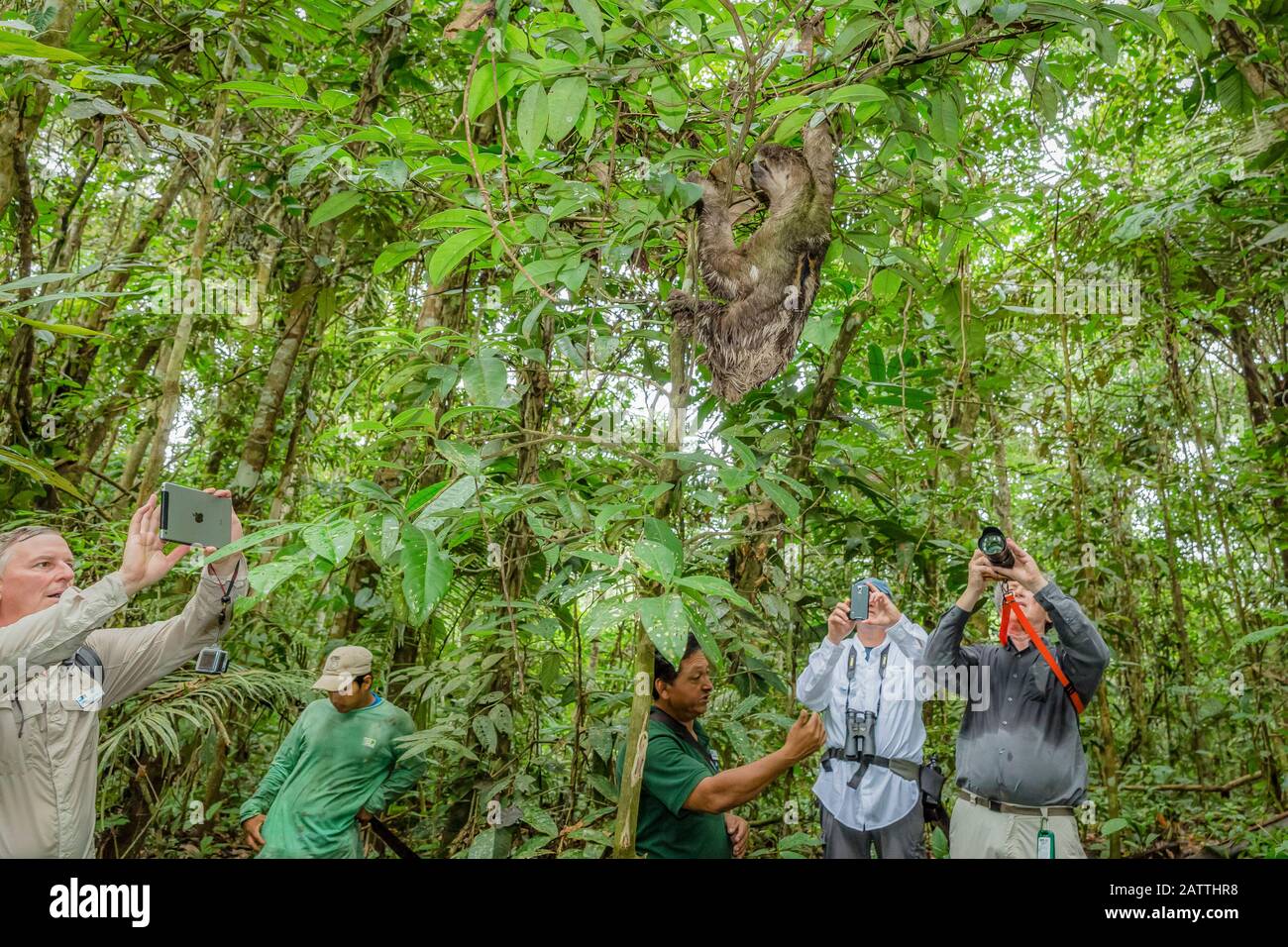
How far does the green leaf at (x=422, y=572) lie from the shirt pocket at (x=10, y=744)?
0.93m

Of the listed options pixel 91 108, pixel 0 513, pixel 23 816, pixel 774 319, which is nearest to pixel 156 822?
pixel 0 513

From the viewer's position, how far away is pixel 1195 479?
4.77m

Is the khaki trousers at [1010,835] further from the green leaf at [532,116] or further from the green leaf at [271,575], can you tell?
the green leaf at [532,116]

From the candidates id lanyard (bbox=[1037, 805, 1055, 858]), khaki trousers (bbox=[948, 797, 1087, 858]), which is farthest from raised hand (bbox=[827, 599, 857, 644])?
id lanyard (bbox=[1037, 805, 1055, 858])

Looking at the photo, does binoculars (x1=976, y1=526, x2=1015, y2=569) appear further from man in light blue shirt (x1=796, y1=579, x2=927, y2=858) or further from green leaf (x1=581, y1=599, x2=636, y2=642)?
green leaf (x1=581, y1=599, x2=636, y2=642)

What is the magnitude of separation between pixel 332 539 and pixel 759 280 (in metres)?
0.97

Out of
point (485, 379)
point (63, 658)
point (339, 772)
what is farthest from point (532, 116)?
point (339, 772)

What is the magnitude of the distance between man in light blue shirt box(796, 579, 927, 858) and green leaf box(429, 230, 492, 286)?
5.24 feet

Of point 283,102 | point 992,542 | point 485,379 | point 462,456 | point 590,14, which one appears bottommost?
point 992,542

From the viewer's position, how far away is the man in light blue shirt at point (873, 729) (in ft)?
9.23

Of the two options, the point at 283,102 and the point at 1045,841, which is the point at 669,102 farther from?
the point at 1045,841

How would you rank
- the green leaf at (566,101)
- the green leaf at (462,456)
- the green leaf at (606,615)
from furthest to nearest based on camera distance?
the green leaf at (462,456), the green leaf at (566,101), the green leaf at (606,615)

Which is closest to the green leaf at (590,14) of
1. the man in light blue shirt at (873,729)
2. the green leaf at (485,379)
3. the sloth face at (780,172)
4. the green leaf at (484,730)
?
the sloth face at (780,172)

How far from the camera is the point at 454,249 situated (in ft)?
5.63
